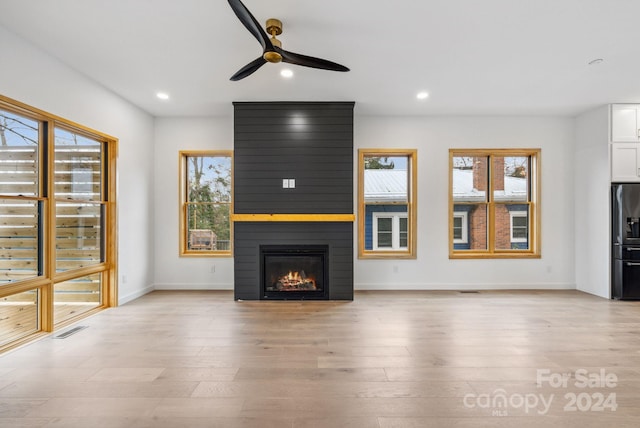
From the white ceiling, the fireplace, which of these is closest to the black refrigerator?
the white ceiling

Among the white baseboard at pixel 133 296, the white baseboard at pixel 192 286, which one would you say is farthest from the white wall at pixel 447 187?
the white baseboard at pixel 133 296

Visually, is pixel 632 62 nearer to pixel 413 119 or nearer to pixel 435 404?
pixel 413 119

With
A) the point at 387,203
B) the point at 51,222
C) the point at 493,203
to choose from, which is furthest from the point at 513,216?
the point at 51,222

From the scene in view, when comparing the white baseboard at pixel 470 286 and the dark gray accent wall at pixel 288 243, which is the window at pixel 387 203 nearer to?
the white baseboard at pixel 470 286

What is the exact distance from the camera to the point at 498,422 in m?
1.93

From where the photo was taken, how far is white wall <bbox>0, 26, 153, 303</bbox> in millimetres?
3023

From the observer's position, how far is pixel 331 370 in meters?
2.55

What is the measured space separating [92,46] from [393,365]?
4169 millimetres

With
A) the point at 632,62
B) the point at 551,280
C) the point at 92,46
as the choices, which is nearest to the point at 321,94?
the point at 92,46

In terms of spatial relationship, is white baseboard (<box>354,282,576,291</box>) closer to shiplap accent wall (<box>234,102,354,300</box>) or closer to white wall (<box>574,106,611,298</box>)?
white wall (<box>574,106,611,298</box>)

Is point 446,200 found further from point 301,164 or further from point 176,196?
point 176,196

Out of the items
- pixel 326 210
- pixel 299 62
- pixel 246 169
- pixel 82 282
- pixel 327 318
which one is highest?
pixel 299 62

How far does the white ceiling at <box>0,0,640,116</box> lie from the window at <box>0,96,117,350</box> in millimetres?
886

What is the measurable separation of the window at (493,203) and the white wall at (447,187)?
0.20 metres
